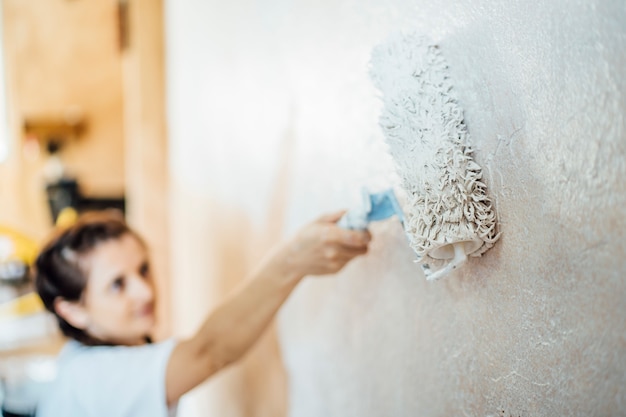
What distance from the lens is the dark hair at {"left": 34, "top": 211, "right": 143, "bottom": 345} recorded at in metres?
1.34

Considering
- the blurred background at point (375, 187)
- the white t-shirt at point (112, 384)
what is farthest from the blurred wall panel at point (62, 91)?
the white t-shirt at point (112, 384)

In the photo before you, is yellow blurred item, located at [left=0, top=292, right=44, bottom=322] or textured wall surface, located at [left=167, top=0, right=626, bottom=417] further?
yellow blurred item, located at [left=0, top=292, right=44, bottom=322]

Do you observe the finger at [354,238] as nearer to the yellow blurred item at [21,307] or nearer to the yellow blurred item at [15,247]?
the yellow blurred item at [21,307]

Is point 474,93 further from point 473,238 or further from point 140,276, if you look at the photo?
point 140,276

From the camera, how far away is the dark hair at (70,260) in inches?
52.7

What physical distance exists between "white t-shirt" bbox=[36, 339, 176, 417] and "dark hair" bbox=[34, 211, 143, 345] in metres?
0.10

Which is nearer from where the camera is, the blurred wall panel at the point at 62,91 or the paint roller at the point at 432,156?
the paint roller at the point at 432,156

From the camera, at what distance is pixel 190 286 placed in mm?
2053

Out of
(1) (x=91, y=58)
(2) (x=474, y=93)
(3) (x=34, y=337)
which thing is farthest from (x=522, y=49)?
(1) (x=91, y=58)

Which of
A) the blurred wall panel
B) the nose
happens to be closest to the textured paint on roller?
the nose

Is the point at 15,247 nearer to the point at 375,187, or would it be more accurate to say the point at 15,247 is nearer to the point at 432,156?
the point at 375,187

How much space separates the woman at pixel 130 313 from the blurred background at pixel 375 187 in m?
0.09

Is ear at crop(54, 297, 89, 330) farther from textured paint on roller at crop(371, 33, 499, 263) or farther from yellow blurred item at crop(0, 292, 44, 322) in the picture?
yellow blurred item at crop(0, 292, 44, 322)

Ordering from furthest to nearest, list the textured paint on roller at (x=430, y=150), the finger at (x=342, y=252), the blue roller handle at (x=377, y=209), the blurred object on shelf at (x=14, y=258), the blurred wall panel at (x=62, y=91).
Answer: the blurred wall panel at (x=62, y=91)
the blurred object on shelf at (x=14, y=258)
the finger at (x=342, y=252)
the blue roller handle at (x=377, y=209)
the textured paint on roller at (x=430, y=150)
